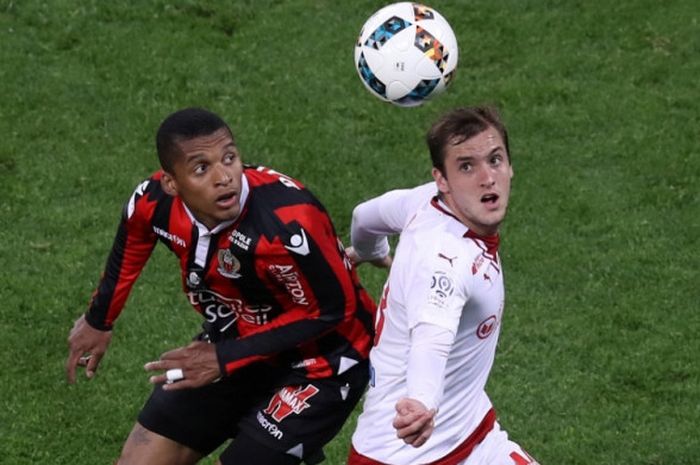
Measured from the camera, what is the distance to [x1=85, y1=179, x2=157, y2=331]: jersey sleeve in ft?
25.2

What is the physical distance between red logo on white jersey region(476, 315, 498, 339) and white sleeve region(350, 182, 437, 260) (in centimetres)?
70

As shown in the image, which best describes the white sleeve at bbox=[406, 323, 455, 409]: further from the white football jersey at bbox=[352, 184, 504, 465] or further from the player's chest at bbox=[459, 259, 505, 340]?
the player's chest at bbox=[459, 259, 505, 340]

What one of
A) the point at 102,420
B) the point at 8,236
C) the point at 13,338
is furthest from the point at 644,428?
the point at 8,236

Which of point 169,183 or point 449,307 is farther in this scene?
point 169,183

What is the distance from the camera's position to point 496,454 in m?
7.19

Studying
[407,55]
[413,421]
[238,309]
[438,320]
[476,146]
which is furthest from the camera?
[407,55]

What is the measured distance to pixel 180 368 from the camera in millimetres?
7352

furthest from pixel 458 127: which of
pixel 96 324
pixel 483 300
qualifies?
pixel 96 324

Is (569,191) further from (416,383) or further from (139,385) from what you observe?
(416,383)

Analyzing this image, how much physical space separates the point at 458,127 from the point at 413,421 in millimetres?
1507

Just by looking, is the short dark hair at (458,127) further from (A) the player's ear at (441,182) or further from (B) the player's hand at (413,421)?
(B) the player's hand at (413,421)

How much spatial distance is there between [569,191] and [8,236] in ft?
14.8

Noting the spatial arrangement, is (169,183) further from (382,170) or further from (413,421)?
(382,170)

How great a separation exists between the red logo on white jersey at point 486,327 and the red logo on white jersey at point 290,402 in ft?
3.50
